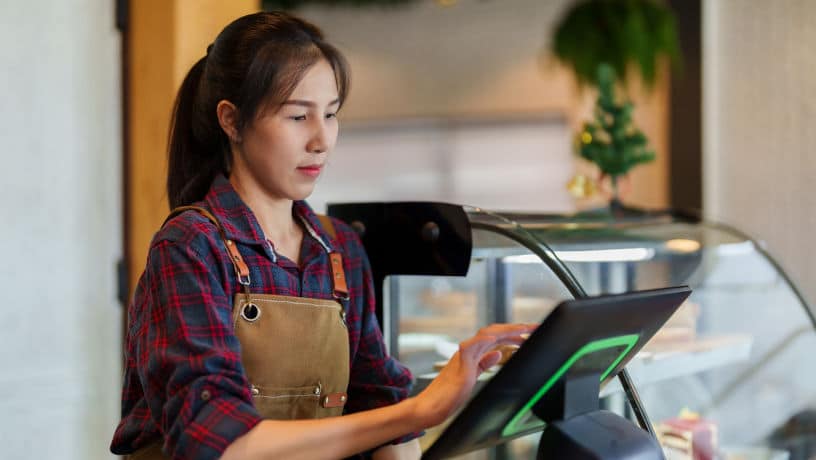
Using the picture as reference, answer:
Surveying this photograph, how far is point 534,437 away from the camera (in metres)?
1.46

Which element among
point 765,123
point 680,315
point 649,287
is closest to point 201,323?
point 649,287

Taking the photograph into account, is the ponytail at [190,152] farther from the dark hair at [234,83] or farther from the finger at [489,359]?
the finger at [489,359]

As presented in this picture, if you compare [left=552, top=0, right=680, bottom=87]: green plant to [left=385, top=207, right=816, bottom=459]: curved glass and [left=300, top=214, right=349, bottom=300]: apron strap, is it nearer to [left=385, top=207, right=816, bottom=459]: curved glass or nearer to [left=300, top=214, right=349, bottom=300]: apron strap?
[left=385, top=207, right=816, bottom=459]: curved glass

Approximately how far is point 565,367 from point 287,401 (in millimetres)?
403

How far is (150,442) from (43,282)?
885 millimetres

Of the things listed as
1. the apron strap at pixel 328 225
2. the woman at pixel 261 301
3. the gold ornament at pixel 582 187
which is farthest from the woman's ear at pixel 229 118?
the gold ornament at pixel 582 187

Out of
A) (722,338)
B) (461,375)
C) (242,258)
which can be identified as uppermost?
(242,258)

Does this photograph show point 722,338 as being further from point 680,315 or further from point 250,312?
point 250,312

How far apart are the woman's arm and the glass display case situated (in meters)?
0.28

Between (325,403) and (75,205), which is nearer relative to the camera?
(325,403)

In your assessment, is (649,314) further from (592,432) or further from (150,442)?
(150,442)

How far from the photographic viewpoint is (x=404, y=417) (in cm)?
107

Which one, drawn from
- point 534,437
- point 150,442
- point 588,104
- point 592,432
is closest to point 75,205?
point 150,442

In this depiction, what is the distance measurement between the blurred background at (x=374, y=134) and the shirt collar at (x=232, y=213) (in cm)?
78
